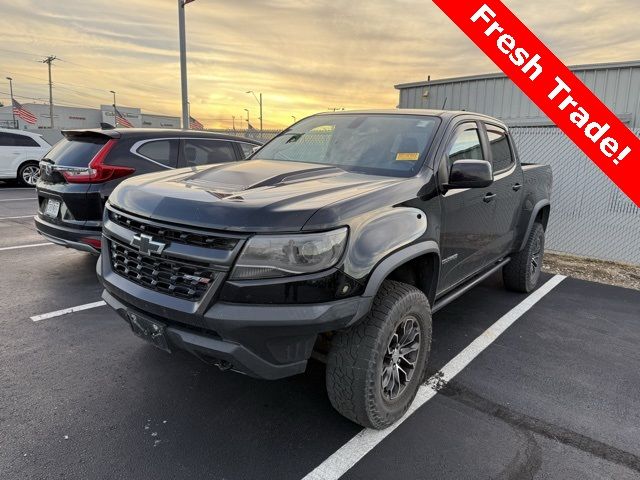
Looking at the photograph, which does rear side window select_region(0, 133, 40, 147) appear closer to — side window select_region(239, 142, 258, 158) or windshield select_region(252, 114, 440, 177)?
side window select_region(239, 142, 258, 158)

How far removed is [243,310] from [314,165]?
150 cm

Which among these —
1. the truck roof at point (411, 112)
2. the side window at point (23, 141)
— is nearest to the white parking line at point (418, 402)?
the truck roof at point (411, 112)

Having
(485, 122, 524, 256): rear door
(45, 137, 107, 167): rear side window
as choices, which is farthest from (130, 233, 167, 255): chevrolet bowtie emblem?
(45, 137, 107, 167): rear side window

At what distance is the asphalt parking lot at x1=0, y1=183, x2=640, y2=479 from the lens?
2408mm

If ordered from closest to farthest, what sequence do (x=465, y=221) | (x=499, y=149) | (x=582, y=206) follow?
(x=465, y=221)
(x=499, y=149)
(x=582, y=206)

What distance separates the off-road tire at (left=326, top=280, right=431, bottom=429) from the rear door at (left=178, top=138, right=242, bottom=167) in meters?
3.99

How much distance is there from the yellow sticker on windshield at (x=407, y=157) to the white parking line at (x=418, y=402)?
62.4 inches

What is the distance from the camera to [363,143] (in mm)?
3443

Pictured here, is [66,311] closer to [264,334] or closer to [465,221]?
[264,334]

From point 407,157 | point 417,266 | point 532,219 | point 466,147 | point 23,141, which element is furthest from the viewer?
point 23,141

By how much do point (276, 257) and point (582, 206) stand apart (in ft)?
26.3

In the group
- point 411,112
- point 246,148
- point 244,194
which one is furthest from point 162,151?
point 244,194

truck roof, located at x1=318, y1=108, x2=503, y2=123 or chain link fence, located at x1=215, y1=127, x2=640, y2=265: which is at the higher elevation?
truck roof, located at x1=318, y1=108, x2=503, y2=123

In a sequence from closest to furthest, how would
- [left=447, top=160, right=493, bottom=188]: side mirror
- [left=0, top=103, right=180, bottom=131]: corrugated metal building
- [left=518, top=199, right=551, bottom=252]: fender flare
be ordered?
1. [left=447, top=160, right=493, bottom=188]: side mirror
2. [left=518, top=199, right=551, bottom=252]: fender flare
3. [left=0, top=103, right=180, bottom=131]: corrugated metal building
